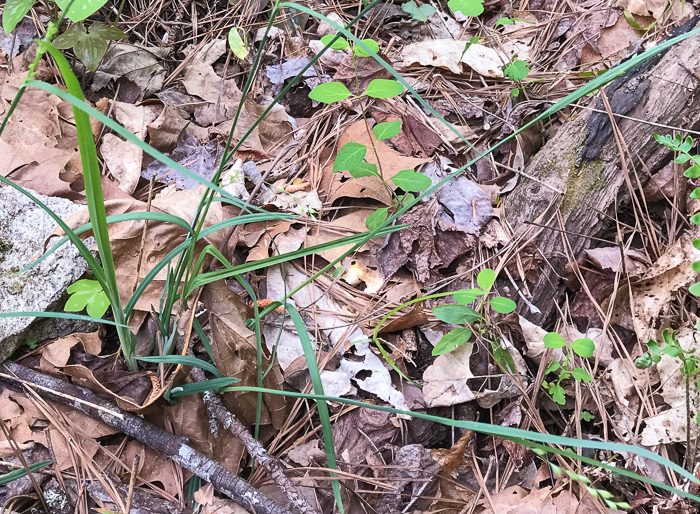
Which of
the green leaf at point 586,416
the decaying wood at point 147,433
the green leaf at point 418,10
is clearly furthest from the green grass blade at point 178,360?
the green leaf at point 418,10

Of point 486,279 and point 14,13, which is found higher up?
point 14,13

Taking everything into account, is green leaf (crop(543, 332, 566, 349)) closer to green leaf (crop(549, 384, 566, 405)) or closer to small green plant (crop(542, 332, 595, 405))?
small green plant (crop(542, 332, 595, 405))

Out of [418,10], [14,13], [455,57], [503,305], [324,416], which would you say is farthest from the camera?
[418,10]

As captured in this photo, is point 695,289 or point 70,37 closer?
point 695,289

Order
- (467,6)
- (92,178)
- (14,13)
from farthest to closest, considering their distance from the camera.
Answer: (467,6) < (14,13) < (92,178)

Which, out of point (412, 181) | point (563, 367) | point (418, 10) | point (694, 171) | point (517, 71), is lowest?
point (563, 367)

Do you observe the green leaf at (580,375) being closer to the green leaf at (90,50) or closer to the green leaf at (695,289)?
the green leaf at (695,289)

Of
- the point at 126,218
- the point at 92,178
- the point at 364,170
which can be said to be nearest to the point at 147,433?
the point at 126,218

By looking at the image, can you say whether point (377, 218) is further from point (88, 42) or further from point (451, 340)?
point (88, 42)
